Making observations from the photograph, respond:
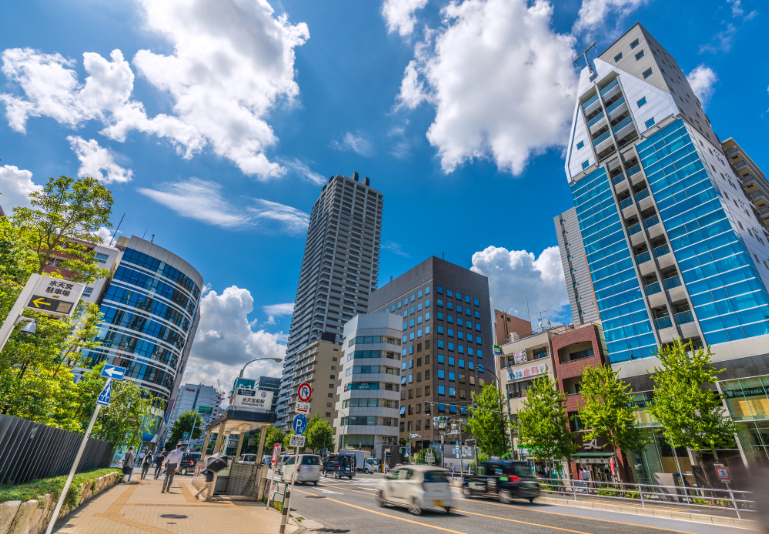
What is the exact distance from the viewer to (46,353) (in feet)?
51.9

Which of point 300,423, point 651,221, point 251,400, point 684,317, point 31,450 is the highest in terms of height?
point 651,221

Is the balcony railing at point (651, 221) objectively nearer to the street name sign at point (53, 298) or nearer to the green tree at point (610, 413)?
the green tree at point (610, 413)

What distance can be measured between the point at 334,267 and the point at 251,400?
115 m

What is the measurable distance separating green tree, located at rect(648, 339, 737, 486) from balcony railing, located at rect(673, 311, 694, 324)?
32.3 ft

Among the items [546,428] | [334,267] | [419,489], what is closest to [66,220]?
[419,489]

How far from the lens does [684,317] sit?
33.2 metres

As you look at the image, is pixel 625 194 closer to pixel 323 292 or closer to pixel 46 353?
pixel 46 353

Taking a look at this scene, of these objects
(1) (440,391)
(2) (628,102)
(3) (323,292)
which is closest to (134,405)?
(1) (440,391)

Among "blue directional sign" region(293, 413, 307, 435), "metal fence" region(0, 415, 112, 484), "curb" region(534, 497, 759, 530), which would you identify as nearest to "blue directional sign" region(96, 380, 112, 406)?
"metal fence" region(0, 415, 112, 484)

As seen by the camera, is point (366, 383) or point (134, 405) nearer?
point (134, 405)

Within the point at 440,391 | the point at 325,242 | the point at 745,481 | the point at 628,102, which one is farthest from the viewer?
the point at 325,242

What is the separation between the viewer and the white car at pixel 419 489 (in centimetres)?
1288

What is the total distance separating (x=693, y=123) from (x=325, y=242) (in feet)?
361

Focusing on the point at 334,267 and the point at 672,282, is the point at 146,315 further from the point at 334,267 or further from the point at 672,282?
the point at 672,282
